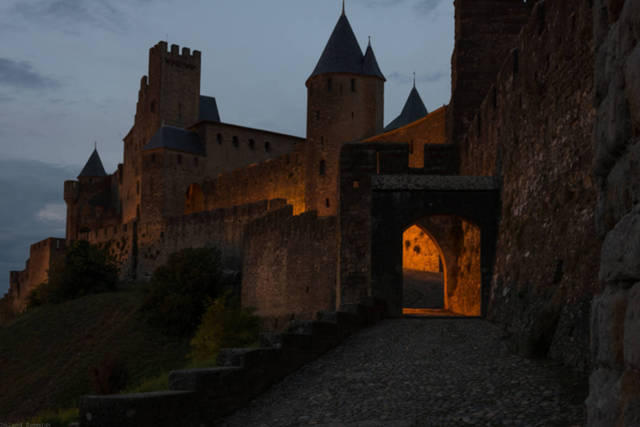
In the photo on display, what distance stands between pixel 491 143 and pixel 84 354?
1834 centimetres

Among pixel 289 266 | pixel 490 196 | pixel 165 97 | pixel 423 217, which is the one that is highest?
pixel 165 97

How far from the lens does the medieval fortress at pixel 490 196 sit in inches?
89.2

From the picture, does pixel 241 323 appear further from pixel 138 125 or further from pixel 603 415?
pixel 138 125

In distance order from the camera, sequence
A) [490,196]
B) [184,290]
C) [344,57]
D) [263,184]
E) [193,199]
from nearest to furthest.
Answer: [490,196] < [184,290] < [344,57] < [263,184] < [193,199]

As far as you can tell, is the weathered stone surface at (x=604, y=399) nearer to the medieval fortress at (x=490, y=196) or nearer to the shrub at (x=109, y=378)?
the medieval fortress at (x=490, y=196)

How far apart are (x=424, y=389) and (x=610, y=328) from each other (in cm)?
508

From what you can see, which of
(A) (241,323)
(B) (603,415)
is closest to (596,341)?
(B) (603,415)

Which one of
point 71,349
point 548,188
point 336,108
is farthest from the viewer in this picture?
point 336,108

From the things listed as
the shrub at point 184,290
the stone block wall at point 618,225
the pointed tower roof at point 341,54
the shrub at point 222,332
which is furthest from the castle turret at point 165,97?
the stone block wall at point 618,225

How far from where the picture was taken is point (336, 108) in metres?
35.0

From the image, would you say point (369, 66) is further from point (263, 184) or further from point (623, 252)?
point (623, 252)

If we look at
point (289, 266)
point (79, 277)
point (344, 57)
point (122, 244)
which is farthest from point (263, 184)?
point (289, 266)

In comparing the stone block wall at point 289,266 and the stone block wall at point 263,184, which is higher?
the stone block wall at point 263,184

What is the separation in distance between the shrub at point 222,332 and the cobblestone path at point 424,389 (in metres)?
13.3
